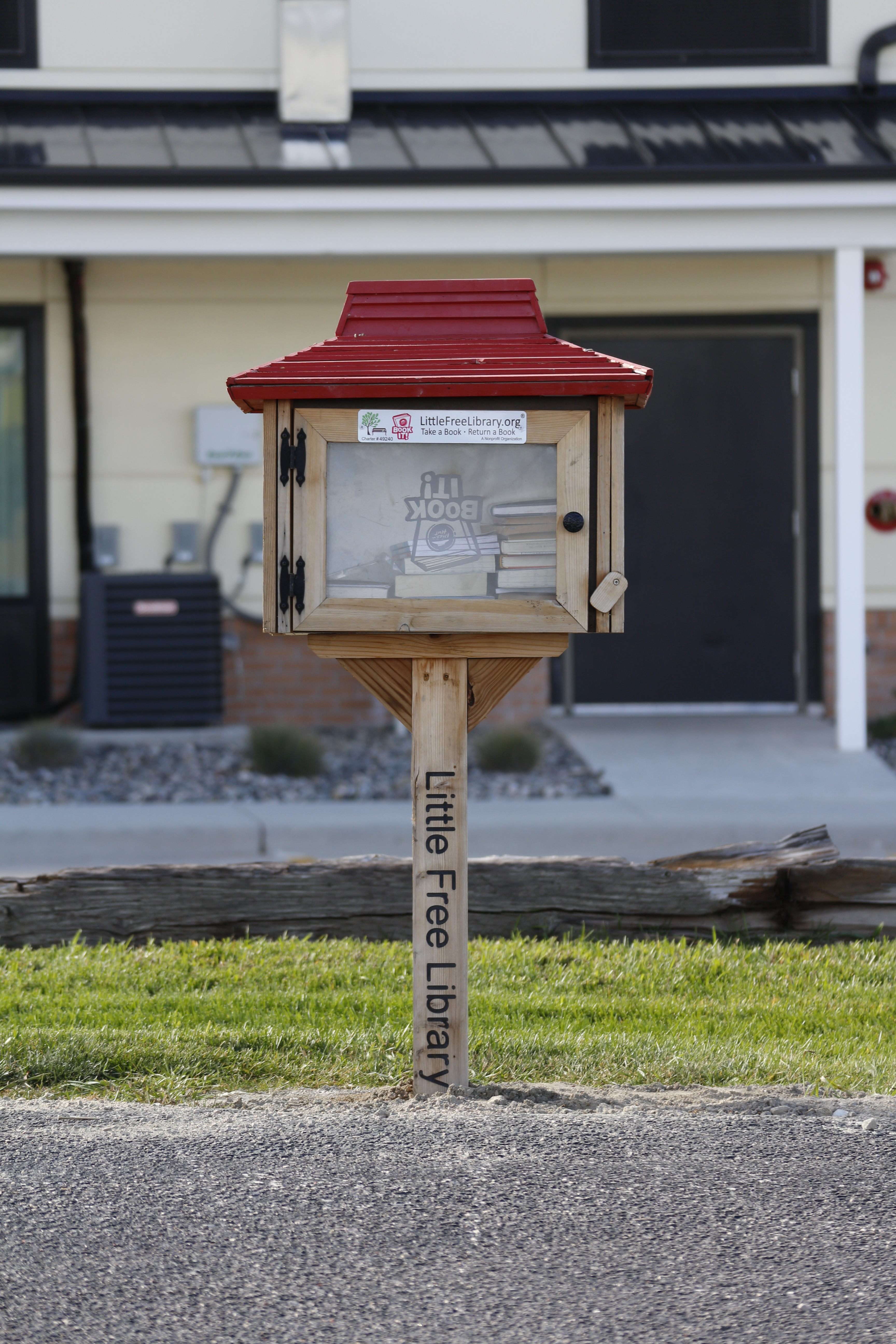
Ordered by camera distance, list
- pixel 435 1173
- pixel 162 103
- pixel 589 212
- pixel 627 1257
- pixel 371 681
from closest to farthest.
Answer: pixel 627 1257
pixel 435 1173
pixel 371 681
pixel 589 212
pixel 162 103

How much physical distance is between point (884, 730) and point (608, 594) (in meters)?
7.36

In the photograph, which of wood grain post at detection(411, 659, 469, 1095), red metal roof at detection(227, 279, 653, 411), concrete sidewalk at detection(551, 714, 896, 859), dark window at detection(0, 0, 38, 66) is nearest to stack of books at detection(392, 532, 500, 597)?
wood grain post at detection(411, 659, 469, 1095)

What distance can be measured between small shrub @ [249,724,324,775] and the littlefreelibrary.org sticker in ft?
18.5

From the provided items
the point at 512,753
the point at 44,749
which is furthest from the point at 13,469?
the point at 512,753

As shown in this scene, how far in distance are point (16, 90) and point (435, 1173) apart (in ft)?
Answer: 31.2

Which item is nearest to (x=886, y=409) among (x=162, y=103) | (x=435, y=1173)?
(x=162, y=103)

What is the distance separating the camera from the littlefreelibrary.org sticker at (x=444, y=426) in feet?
10.4

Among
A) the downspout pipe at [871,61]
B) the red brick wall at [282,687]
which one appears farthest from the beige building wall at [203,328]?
the downspout pipe at [871,61]

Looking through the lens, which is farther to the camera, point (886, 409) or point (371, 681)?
point (886, 409)

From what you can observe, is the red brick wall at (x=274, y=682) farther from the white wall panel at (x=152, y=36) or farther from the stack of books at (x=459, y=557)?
the stack of books at (x=459, y=557)

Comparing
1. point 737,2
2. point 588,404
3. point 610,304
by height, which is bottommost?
point 588,404

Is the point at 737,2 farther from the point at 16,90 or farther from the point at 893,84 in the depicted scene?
the point at 16,90

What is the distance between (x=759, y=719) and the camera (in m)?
10.4

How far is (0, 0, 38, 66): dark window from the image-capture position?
406 inches
